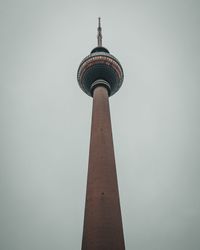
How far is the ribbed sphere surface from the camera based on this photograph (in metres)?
26.3

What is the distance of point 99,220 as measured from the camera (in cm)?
1327

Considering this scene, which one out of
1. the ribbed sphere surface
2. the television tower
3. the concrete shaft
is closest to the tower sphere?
the ribbed sphere surface

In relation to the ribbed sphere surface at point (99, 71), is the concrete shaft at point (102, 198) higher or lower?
lower

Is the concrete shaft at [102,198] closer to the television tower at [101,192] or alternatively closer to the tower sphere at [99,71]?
the television tower at [101,192]

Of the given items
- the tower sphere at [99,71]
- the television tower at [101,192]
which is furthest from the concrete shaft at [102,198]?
the tower sphere at [99,71]

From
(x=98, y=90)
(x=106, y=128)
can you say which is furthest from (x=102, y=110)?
(x=98, y=90)

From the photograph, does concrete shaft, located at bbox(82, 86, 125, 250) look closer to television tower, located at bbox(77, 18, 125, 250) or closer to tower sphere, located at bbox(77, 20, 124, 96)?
television tower, located at bbox(77, 18, 125, 250)

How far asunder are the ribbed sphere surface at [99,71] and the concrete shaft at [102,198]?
833 centimetres

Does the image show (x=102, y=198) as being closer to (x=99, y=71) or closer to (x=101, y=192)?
(x=101, y=192)

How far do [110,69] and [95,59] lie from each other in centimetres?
200

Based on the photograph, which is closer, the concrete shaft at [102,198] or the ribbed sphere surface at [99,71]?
the concrete shaft at [102,198]

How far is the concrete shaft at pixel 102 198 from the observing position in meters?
12.7

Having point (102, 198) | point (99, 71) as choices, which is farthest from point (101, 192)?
point (99, 71)

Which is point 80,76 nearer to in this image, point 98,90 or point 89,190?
point 98,90
